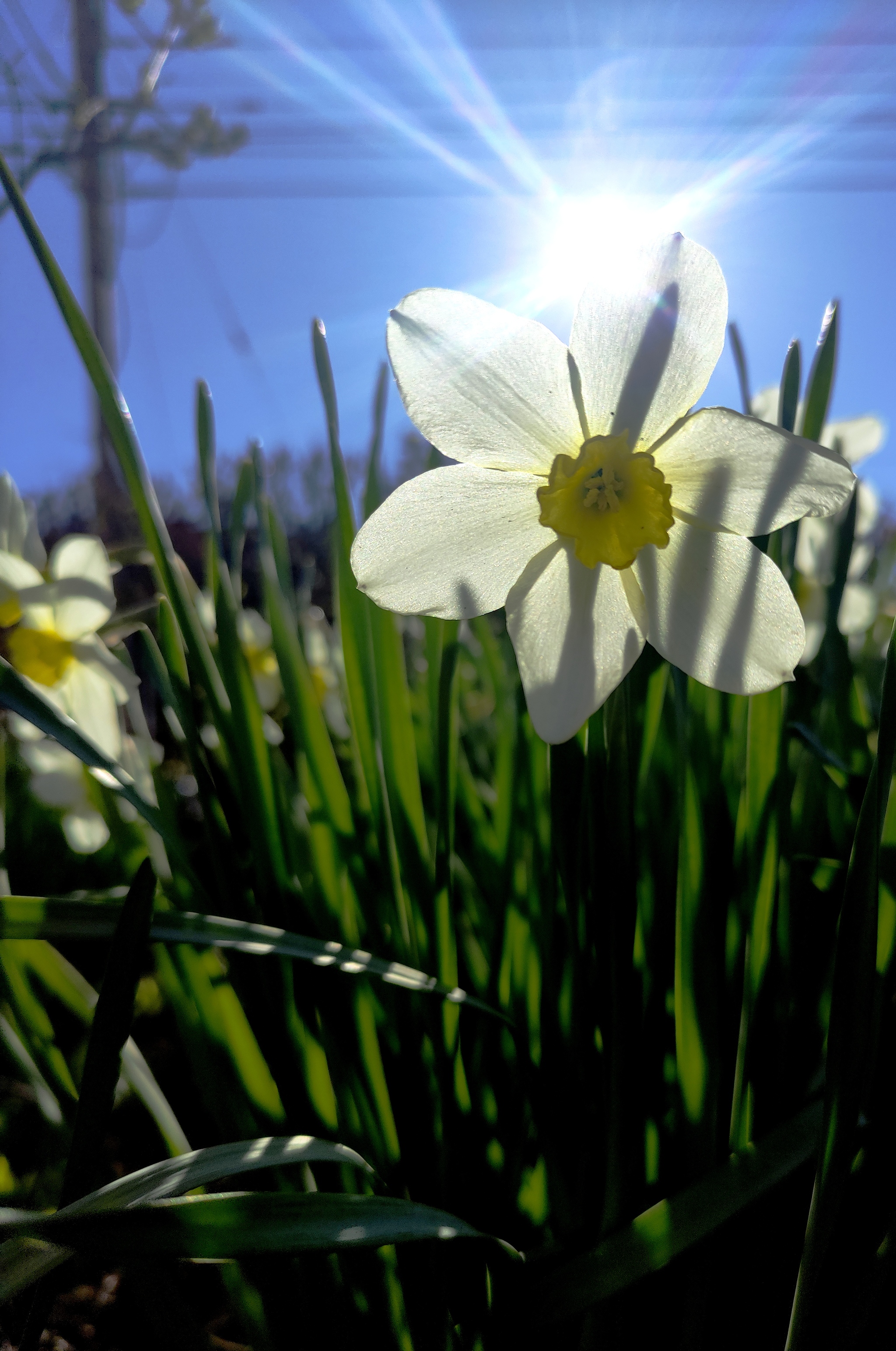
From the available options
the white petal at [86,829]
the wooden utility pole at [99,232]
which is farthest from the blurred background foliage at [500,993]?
the wooden utility pole at [99,232]

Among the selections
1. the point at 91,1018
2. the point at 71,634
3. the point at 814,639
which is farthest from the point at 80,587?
the point at 814,639

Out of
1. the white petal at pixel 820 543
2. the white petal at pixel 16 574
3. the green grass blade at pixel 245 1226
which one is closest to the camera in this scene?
the green grass blade at pixel 245 1226

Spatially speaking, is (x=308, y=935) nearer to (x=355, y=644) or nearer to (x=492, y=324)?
(x=355, y=644)

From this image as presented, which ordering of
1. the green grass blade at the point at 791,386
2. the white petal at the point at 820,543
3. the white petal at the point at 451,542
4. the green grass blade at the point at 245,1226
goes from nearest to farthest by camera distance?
the green grass blade at the point at 245,1226 < the white petal at the point at 451,542 < the green grass blade at the point at 791,386 < the white petal at the point at 820,543

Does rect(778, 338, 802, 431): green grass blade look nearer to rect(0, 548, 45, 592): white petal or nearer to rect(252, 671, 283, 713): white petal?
rect(0, 548, 45, 592): white petal

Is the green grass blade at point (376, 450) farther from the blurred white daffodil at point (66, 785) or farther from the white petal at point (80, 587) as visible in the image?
the blurred white daffodil at point (66, 785)

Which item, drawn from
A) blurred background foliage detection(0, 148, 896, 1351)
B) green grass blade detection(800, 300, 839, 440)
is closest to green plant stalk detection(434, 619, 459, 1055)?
blurred background foliage detection(0, 148, 896, 1351)
